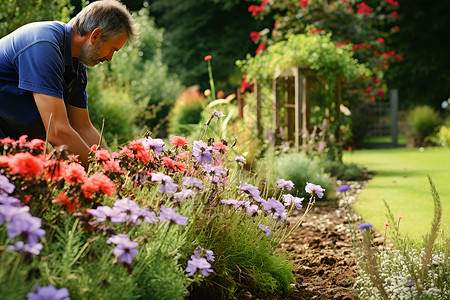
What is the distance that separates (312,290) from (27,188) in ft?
5.37

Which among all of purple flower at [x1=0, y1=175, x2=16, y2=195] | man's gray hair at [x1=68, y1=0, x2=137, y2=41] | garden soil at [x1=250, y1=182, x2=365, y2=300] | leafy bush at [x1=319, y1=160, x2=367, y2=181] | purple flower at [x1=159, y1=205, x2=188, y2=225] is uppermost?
man's gray hair at [x1=68, y1=0, x2=137, y2=41]

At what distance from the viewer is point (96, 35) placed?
258 centimetres

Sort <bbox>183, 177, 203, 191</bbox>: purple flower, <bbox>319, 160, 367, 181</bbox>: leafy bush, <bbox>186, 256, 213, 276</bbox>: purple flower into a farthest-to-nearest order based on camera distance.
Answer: <bbox>319, 160, 367, 181</bbox>: leafy bush
<bbox>183, 177, 203, 191</bbox>: purple flower
<bbox>186, 256, 213, 276</bbox>: purple flower

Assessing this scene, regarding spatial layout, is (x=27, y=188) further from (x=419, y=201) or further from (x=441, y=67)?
(x=441, y=67)

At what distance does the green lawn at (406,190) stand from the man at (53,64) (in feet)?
6.40

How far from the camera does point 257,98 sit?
7.64 m

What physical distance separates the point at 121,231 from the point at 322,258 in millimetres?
1764

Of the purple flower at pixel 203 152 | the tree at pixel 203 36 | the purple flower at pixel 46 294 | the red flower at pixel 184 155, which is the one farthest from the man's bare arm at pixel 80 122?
the tree at pixel 203 36

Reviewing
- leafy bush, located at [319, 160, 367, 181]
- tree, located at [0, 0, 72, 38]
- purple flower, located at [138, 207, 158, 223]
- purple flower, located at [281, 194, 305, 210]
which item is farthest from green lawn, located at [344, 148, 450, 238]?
tree, located at [0, 0, 72, 38]

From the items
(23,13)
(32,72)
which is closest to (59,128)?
(32,72)

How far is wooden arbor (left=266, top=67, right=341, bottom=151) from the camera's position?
7152 mm

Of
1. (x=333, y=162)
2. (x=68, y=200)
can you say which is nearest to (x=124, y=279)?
(x=68, y=200)

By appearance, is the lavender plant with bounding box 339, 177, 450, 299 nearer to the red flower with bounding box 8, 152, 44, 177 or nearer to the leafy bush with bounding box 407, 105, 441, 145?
the red flower with bounding box 8, 152, 44, 177

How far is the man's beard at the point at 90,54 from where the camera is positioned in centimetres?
264
